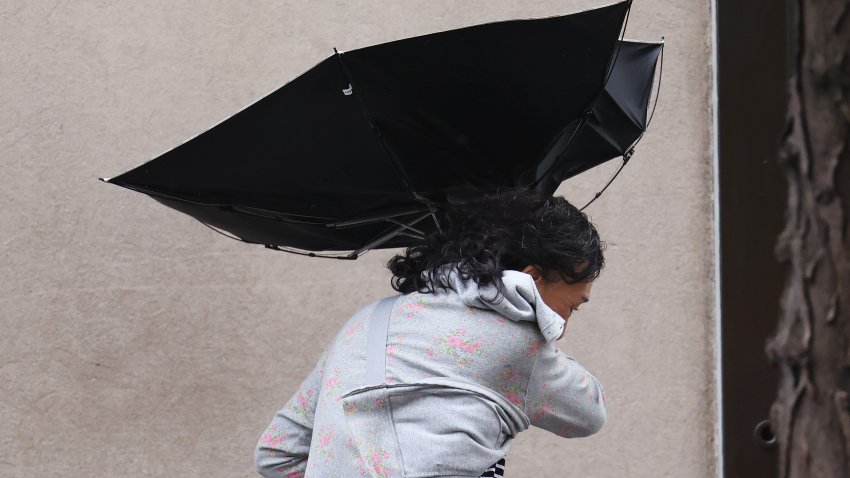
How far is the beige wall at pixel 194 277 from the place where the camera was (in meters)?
4.24

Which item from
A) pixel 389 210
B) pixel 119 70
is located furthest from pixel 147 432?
pixel 389 210

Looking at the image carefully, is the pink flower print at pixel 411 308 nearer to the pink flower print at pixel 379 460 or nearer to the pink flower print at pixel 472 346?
the pink flower print at pixel 472 346

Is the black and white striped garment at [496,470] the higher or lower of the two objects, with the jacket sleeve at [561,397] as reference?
lower

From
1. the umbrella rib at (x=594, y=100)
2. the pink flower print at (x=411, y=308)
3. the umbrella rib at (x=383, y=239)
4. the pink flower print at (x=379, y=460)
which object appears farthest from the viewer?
the umbrella rib at (x=383, y=239)

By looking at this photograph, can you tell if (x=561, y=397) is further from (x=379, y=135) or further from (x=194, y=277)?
(x=194, y=277)

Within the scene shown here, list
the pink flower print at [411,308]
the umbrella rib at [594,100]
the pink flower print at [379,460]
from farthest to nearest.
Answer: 1. the umbrella rib at [594,100]
2. the pink flower print at [411,308]
3. the pink flower print at [379,460]

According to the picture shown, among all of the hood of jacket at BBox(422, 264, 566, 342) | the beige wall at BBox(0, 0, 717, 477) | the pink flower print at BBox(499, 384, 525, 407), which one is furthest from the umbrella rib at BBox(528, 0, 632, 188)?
the beige wall at BBox(0, 0, 717, 477)

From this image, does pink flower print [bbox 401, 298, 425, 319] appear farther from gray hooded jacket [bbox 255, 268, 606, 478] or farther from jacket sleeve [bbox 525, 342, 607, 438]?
jacket sleeve [bbox 525, 342, 607, 438]

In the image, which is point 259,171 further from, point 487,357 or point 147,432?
point 147,432

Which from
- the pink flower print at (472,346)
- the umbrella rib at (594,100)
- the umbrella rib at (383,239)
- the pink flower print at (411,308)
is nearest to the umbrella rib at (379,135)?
the umbrella rib at (383,239)

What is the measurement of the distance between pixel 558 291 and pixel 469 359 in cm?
32

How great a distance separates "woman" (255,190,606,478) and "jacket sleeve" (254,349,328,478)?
0.10 metres

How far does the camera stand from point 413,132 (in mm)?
2803

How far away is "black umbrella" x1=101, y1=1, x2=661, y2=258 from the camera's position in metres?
2.61
